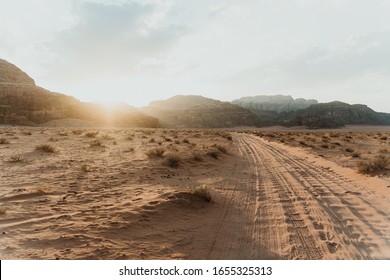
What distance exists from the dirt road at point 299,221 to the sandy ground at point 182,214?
2 cm

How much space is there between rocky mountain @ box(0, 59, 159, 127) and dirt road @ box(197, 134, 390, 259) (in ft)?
285

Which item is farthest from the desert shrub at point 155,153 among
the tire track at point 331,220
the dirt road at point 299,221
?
the tire track at point 331,220

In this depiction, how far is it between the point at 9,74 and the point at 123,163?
409 feet

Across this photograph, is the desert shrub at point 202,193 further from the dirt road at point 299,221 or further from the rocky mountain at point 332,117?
the rocky mountain at point 332,117

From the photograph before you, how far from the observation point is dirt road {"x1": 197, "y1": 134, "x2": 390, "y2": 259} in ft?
18.2

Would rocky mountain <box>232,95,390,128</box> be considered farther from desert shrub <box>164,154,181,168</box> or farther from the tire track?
the tire track

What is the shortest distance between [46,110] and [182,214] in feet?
316

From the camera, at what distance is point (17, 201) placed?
7.71 metres

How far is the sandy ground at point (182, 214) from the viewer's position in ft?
18.0

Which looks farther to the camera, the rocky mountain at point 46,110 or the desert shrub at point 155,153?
the rocky mountain at point 46,110

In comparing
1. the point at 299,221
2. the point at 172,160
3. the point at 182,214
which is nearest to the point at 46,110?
the point at 172,160

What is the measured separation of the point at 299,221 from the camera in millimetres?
7121

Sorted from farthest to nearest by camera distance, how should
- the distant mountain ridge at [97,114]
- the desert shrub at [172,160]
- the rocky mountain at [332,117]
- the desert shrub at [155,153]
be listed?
the rocky mountain at [332,117] → the distant mountain ridge at [97,114] → the desert shrub at [155,153] → the desert shrub at [172,160]
